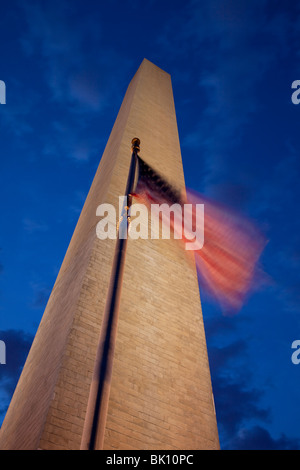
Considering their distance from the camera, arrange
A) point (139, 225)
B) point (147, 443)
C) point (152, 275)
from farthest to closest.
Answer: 1. point (139, 225)
2. point (152, 275)
3. point (147, 443)

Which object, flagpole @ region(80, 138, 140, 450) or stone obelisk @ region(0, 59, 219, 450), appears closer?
flagpole @ region(80, 138, 140, 450)

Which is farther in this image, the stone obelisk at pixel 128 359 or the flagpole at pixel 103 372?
the stone obelisk at pixel 128 359

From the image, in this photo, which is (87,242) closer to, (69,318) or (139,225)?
(139,225)

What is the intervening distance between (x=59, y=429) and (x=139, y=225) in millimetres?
6270

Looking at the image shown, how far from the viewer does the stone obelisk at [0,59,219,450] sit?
21.2 feet

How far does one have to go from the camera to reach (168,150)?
52.2 ft

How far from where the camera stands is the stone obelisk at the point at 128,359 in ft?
21.2

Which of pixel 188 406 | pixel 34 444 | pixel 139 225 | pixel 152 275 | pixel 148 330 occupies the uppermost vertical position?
pixel 139 225

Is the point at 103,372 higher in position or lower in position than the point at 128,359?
lower

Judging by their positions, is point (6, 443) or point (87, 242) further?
point (87, 242)

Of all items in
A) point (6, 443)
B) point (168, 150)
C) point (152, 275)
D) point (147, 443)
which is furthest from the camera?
→ point (168, 150)

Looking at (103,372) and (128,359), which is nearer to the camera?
(103,372)

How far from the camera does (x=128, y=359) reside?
7.75m

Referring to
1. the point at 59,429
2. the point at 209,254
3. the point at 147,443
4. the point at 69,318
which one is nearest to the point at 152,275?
the point at 209,254
